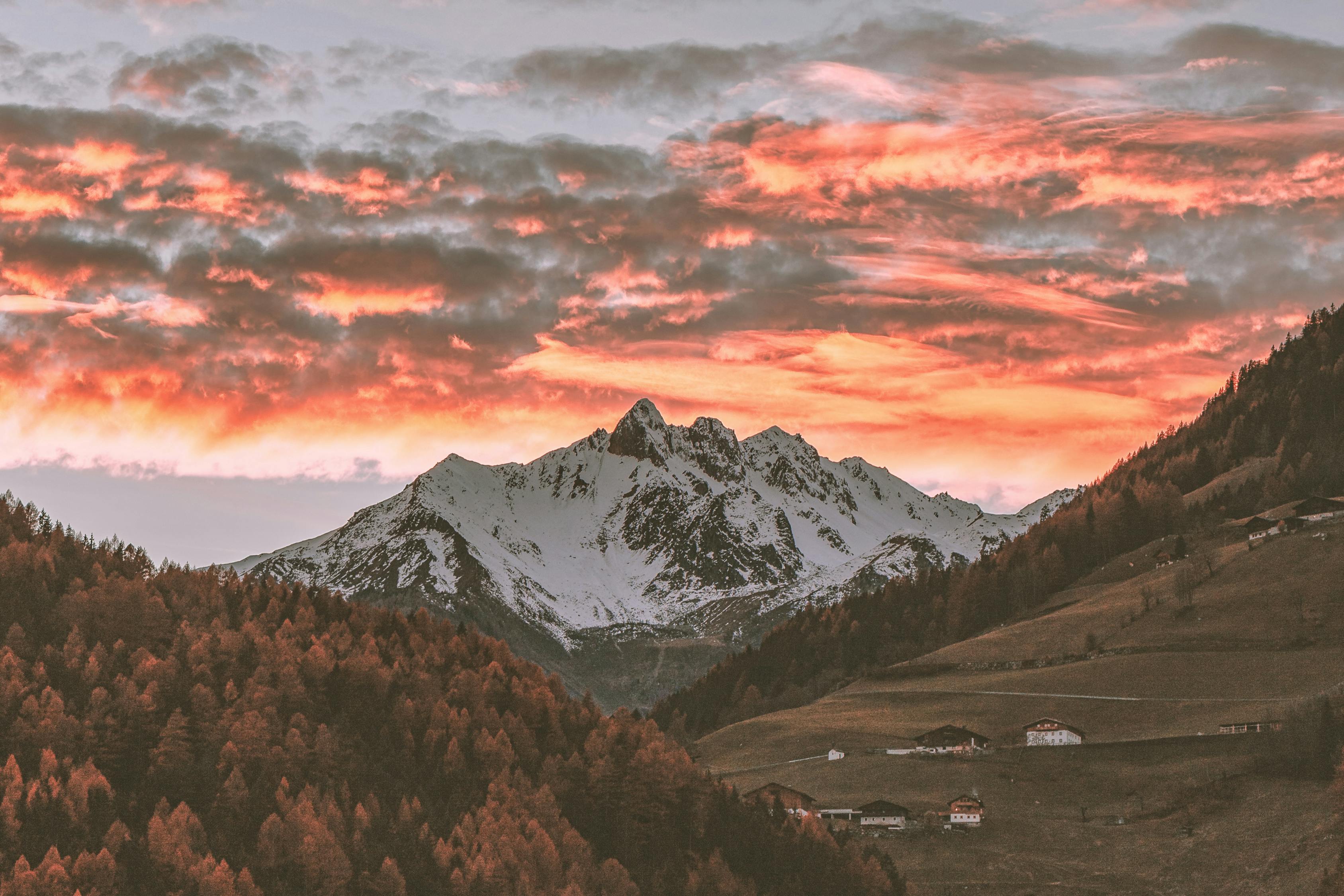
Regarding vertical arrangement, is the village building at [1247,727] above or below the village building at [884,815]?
above

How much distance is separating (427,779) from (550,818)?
62.4ft

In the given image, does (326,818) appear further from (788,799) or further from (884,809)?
(884,809)

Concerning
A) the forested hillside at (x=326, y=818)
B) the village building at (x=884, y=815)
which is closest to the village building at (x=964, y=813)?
the village building at (x=884, y=815)

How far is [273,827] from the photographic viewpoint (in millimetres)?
168375

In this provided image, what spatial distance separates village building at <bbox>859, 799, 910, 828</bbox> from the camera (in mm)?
184250

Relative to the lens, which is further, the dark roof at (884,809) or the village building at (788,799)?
the village building at (788,799)

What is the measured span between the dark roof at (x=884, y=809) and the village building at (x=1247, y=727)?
43526mm

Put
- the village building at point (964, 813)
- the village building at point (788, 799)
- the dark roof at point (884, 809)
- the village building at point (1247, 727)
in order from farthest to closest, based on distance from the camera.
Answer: the village building at point (1247, 727) → the village building at point (788, 799) → the dark roof at point (884, 809) → the village building at point (964, 813)

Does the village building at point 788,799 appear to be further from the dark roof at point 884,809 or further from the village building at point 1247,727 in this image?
the village building at point 1247,727

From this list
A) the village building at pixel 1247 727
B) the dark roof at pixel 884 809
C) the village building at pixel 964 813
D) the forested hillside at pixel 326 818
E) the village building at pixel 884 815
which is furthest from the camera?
the village building at pixel 1247 727

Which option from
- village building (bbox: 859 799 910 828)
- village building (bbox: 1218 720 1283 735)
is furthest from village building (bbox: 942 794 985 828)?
village building (bbox: 1218 720 1283 735)

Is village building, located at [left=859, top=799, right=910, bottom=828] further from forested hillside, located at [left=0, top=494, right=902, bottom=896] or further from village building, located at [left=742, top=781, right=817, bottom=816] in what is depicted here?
forested hillside, located at [left=0, top=494, right=902, bottom=896]

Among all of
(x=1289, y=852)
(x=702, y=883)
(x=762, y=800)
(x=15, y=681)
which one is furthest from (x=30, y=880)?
(x=1289, y=852)

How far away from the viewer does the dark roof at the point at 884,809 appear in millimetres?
184625
